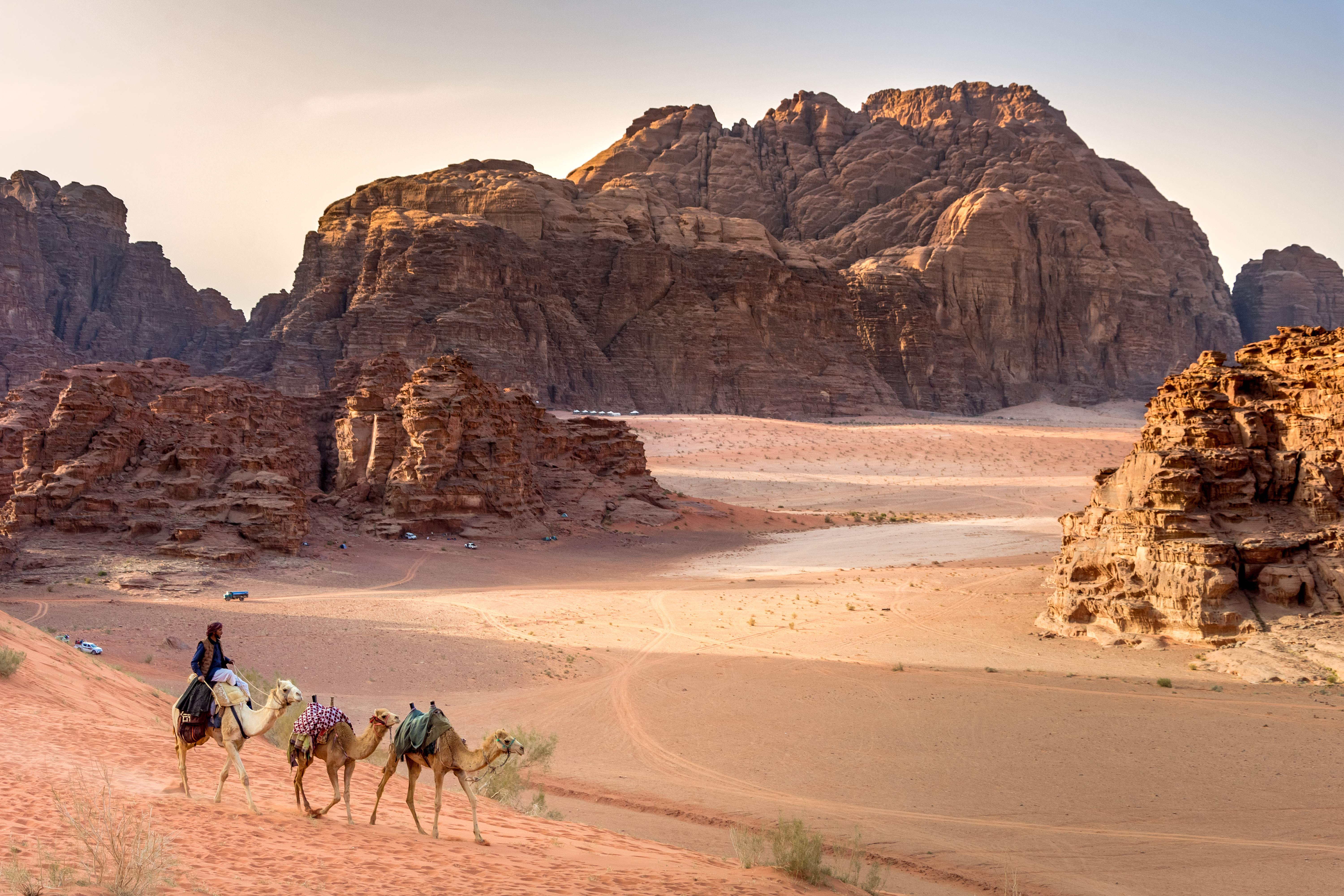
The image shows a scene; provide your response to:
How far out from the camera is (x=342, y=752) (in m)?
6.63

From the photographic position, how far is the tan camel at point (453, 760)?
661 cm

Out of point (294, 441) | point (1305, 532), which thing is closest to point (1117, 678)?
point (1305, 532)

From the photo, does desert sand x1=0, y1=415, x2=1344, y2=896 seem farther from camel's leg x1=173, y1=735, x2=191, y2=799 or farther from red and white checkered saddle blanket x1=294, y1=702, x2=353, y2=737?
red and white checkered saddle blanket x1=294, y1=702, x2=353, y2=737

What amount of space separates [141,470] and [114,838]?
22.3 metres

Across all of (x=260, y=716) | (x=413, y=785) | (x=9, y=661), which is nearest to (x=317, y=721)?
(x=260, y=716)

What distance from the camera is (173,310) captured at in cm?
10175

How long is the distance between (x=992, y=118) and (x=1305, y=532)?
5402 inches

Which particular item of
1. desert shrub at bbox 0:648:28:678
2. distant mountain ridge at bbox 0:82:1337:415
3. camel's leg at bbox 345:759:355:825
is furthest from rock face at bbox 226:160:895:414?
camel's leg at bbox 345:759:355:825

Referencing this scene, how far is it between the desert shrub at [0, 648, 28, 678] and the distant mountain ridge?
68.7 metres

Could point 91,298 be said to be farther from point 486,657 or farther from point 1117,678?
point 1117,678

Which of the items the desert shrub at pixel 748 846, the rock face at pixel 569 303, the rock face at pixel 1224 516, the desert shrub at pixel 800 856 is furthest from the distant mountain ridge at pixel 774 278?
the desert shrub at pixel 800 856

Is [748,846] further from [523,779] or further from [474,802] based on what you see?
[523,779]

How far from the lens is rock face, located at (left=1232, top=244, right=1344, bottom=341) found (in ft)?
402

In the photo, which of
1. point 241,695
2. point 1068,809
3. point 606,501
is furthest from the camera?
point 606,501
